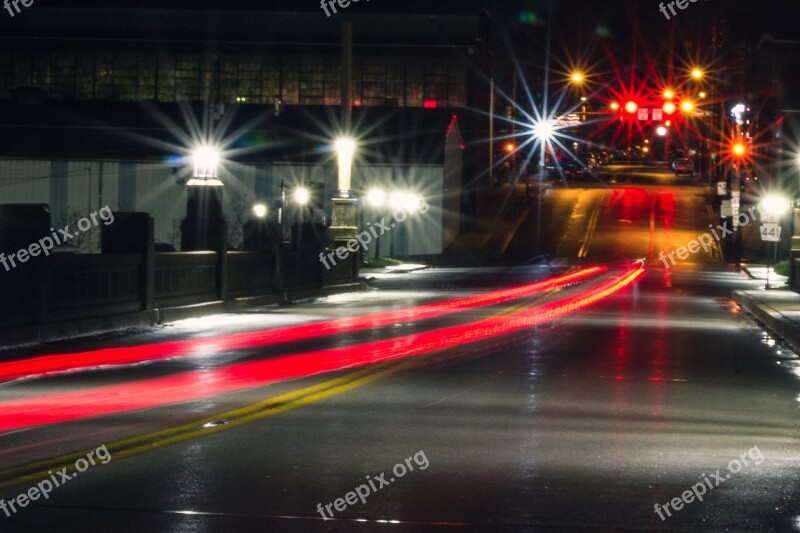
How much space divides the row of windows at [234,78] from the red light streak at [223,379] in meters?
53.5

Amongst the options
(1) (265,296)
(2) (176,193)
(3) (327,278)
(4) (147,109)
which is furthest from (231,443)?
(4) (147,109)

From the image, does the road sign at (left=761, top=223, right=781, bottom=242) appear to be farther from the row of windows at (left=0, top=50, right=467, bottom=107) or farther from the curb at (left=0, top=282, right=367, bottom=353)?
the row of windows at (left=0, top=50, right=467, bottom=107)

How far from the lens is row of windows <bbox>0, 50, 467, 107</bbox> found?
7431cm

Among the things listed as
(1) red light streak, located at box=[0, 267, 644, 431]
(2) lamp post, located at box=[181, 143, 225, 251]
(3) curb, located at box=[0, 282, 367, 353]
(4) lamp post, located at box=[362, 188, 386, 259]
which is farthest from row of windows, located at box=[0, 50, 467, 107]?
(1) red light streak, located at box=[0, 267, 644, 431]

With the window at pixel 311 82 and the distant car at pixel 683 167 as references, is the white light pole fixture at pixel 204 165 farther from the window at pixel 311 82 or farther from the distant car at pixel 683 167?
the distant car at pixel 683 167

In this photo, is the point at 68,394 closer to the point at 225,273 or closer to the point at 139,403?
the point at 139,403

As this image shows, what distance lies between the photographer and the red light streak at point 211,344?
15.5 m

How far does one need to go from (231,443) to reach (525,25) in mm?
103557

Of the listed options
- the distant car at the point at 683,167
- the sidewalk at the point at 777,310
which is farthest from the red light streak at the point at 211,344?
the distant car at the point at 683,167

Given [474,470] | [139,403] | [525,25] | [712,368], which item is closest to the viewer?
[474,470]

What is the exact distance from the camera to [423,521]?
24.0 feet

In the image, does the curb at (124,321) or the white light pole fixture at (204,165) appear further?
the white light pole fixture at (204,165)

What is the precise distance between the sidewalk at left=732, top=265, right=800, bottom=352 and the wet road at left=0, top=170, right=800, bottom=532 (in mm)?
660

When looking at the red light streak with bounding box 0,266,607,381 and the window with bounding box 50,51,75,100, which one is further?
the window with bounding box 50,51,75,100
